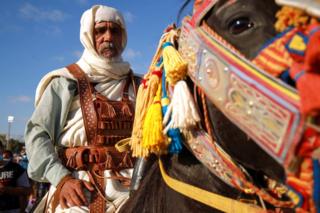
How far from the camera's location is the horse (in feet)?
4.03

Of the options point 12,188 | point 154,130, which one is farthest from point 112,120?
point 12,188

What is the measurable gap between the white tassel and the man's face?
5.80ft

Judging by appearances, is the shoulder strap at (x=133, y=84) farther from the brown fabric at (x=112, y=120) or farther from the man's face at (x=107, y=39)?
→ the man's face at (x=107, y=39)

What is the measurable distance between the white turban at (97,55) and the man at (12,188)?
12.6ft

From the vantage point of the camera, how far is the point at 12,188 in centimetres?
609

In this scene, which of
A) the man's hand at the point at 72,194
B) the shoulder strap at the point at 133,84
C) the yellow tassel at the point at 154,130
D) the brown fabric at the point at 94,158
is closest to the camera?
the yellow tassel at the point at 154,130

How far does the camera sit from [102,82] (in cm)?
311

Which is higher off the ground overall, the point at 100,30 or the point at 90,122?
the point at 100,30

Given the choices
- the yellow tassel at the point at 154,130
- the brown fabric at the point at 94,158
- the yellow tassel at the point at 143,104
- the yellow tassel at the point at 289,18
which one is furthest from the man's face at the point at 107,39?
the yellow tassel at the point at 289,18

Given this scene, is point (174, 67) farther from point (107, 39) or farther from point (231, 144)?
point (107, 39)

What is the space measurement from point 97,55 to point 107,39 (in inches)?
6.9

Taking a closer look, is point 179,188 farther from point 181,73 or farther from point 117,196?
point 117,196

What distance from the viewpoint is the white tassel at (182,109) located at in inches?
59.5

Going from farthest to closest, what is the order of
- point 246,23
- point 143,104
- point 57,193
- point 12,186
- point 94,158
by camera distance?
point 12,186
point 94,158
point 57,193
point 143,104
point 246,23
